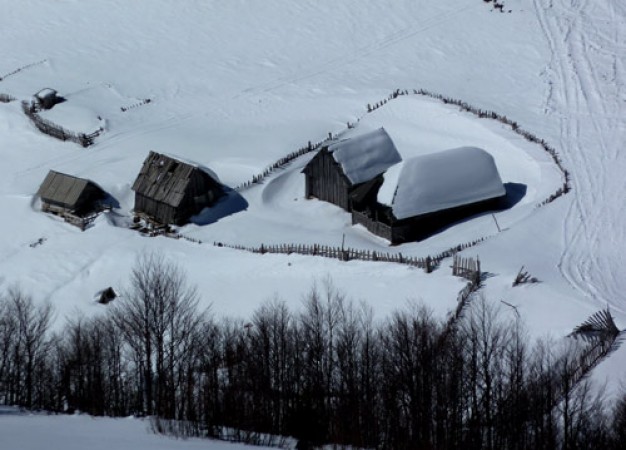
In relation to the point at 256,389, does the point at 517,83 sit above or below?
above

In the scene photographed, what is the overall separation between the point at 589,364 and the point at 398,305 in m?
7.83

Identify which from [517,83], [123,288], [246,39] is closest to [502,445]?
[123,288]

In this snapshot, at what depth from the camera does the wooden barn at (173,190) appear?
174 feet

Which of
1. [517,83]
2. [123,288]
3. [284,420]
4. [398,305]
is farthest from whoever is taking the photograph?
[517,83]

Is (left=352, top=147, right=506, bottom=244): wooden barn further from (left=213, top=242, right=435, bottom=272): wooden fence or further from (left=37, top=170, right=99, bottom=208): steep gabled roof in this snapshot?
(left=37, top=170, right=99, bottom=208): steep gabled roof

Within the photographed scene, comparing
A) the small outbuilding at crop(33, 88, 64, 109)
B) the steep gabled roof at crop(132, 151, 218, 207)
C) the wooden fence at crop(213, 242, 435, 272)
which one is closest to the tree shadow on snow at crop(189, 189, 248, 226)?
the steep gabled roof at crop(132, 151, 218, 207)

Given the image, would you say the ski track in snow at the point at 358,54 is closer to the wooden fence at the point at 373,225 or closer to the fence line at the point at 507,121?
the fence line at the point at 507,121

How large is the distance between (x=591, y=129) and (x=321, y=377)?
29.0m

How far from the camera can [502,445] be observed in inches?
1147

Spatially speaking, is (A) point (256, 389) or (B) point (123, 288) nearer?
(A) point (256, 389)

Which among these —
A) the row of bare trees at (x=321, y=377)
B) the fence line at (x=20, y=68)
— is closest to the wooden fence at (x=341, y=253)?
the row of bare trees at (x=321, y=377)

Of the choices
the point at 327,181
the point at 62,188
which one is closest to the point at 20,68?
the point at 62,188

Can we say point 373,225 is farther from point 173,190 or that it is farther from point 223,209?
point 173,190

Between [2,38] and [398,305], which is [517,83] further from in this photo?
[2,38]
